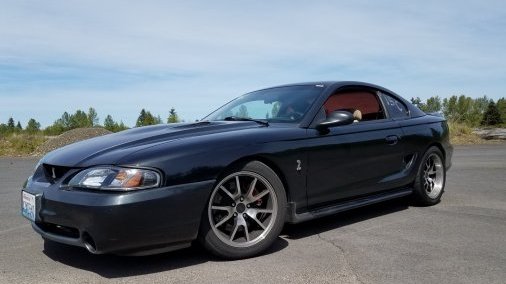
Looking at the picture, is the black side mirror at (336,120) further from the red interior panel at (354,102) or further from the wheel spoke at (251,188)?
the wheel spoke at (251,188)

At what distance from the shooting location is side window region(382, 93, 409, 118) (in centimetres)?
563

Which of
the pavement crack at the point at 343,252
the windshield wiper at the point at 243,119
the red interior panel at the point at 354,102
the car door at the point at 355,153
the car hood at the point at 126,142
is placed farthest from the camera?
the red interior panel at the point at 354,102

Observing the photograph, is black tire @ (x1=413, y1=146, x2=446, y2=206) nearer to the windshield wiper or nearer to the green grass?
the windshield wiper

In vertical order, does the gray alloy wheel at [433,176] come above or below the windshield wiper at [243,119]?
below

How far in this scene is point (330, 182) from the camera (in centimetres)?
449

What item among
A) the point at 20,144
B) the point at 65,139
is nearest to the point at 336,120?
the point at 65,139

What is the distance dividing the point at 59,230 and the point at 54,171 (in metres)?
0.45

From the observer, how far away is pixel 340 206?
463cm

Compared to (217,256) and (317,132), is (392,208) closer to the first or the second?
(317,132)

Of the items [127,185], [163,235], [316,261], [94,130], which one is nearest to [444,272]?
[316,261]

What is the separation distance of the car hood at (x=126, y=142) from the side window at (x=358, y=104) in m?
1.00

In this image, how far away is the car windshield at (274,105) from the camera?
188 inches

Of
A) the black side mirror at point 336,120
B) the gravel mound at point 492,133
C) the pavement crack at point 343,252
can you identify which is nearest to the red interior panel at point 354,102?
the black side mirror at point 336,120

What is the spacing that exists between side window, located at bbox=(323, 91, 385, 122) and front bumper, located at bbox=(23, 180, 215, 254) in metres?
1.95
